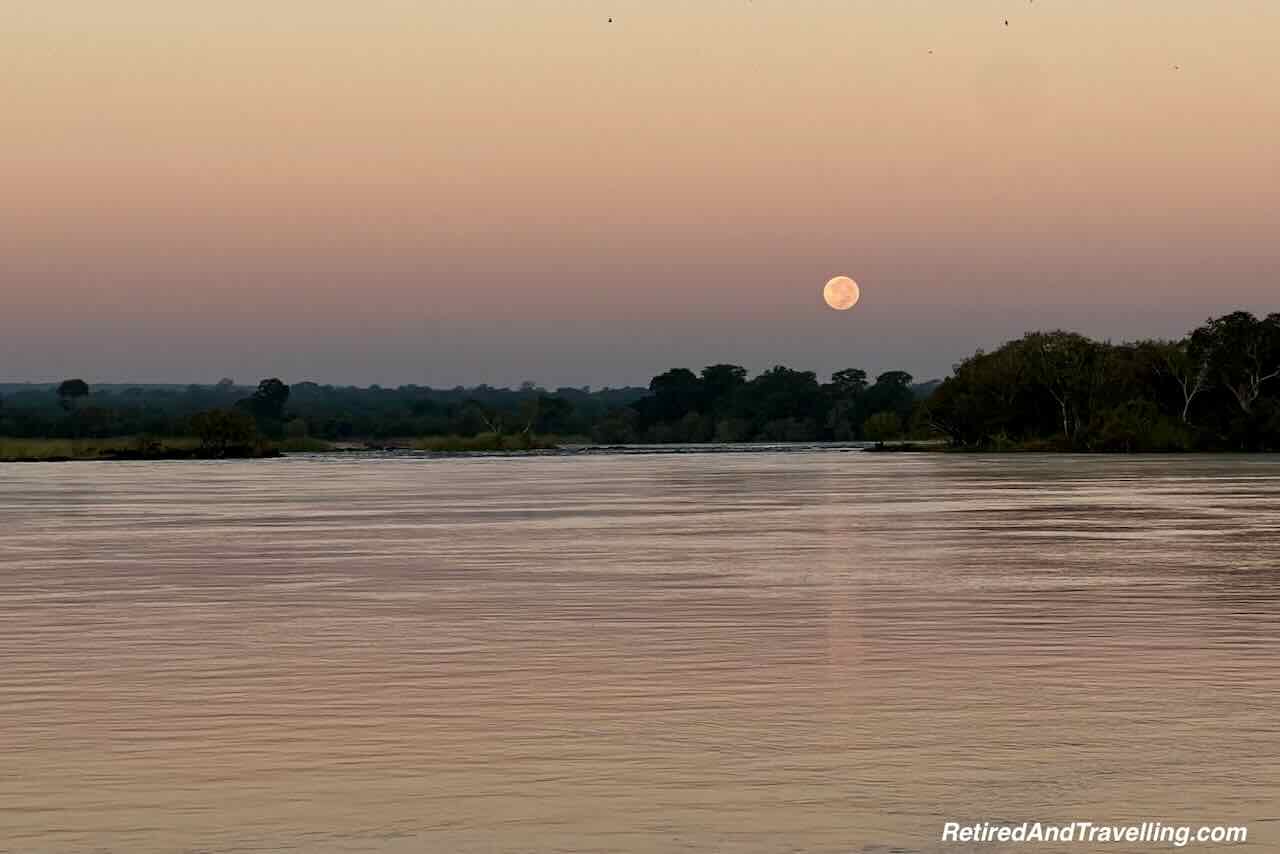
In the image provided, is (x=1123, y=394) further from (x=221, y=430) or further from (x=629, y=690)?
(x=629, y=690)

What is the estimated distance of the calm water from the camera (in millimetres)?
13891

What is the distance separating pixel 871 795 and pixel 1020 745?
8.44ft

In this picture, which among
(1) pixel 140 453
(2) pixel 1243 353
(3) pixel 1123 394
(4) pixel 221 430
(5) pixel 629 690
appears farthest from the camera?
(4) pixel 221 430

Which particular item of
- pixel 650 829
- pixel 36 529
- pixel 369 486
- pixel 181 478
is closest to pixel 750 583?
pixel 650 829

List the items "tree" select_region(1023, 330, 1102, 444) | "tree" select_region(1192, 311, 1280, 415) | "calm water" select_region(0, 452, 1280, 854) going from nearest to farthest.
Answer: "calm water" select_region(0, 452, 1280, 854)
"tree" select_region(1192, 311, 1280, 415)
"tree" select_region(1023, 330, 1102, 444)

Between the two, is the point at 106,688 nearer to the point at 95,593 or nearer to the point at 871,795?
the point at 871,795

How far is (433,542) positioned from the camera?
159ft

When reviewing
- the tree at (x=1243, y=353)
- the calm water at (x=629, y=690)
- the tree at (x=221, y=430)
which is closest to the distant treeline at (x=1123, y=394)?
the tree at (x=1243, y=353)

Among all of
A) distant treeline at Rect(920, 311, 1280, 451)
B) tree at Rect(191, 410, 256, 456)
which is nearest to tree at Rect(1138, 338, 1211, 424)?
distant treeline at Rect(920, 311, 1280, 451)

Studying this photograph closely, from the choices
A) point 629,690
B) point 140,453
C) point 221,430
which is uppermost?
point 221,430

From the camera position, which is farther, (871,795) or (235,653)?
(235,653)

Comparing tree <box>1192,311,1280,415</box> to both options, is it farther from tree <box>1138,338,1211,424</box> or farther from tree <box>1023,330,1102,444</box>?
tree <box>1023,330,1102,444</box>

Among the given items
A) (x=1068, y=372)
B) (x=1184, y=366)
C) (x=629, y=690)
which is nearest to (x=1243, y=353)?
(x=1184, y=366)

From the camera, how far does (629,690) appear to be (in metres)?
20.4
